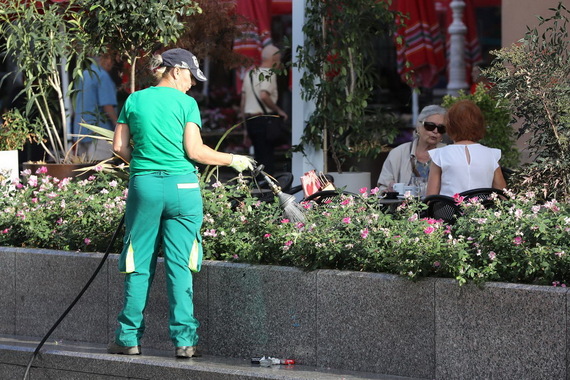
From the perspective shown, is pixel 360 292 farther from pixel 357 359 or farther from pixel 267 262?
pixel 267 262

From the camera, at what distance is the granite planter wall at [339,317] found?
5.03 m

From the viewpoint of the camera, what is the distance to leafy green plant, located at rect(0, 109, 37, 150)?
32.4 ft

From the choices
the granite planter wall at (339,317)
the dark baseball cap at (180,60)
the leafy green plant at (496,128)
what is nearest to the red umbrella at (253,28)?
the leafy green plant at (496,128)

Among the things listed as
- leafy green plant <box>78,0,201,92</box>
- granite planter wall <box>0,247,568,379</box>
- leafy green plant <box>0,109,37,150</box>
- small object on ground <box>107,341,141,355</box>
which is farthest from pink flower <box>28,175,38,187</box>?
leafy green plant <box>0,109,37,150</box>

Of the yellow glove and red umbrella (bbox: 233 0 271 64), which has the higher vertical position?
red umbrella (bbox: 233 0 271 64)

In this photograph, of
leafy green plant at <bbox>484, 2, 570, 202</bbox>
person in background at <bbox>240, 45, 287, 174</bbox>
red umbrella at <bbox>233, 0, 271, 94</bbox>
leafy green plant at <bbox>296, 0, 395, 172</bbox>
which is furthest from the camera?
red umbrella at <bbox>233, 0, 271, 94</bbox>

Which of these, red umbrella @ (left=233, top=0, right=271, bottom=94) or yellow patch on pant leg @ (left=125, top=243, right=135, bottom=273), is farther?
red umbrella @ (left=233, top=0, right=271, bottom=94)

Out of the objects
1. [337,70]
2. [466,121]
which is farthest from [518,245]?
[337,70]

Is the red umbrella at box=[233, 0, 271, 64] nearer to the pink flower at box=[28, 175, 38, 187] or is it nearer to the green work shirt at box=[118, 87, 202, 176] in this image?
the pink flower at box=[28, 175, 38, 187]

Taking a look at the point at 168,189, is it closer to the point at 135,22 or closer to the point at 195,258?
the point at 195,258

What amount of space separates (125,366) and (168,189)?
3.24ft

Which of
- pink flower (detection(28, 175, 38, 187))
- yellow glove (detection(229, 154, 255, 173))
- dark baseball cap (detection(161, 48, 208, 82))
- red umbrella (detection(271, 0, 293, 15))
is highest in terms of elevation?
red umbrella (detection(271, 0, 293, 15))

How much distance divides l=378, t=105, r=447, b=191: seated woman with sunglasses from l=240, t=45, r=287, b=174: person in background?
3777mm

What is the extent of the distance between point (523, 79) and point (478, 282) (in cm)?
159
